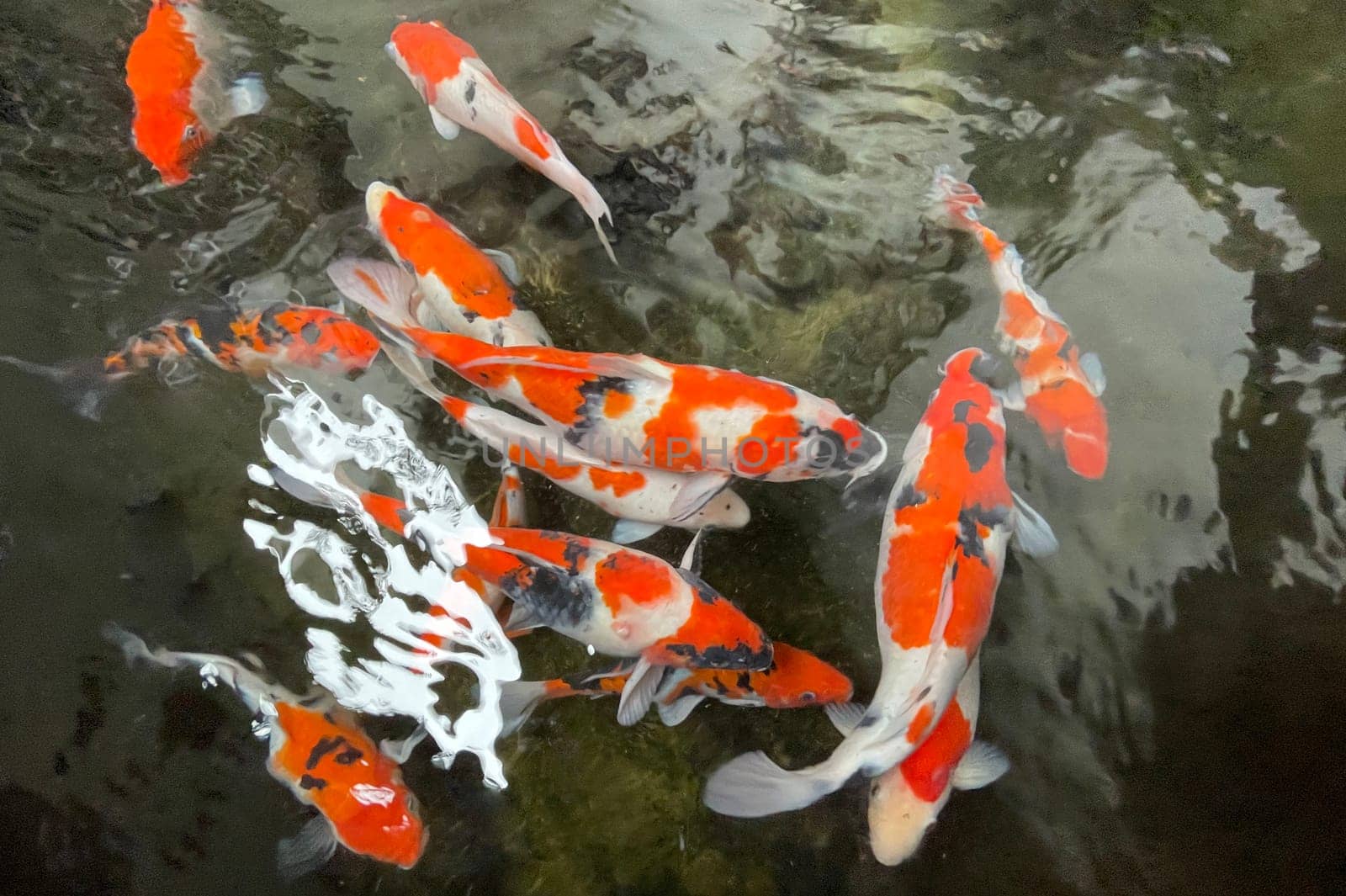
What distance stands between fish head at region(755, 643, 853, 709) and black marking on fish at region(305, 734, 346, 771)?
1.46 m

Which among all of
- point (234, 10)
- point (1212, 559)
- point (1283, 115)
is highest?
point (1283, 115)

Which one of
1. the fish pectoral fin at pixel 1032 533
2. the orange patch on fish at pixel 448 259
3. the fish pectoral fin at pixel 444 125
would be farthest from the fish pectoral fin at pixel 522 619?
the fish pectoral fin at pixel 444 125

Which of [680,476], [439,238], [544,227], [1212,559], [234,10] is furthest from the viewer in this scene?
[234,10]

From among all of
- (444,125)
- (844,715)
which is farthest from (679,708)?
(444,125)

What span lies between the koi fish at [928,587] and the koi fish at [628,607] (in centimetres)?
36

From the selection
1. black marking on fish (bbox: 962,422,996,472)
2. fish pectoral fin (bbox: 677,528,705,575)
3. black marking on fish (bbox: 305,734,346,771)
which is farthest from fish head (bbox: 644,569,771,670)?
black marking on fish (bbox: 305,734,346,771)

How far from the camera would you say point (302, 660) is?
2.76m

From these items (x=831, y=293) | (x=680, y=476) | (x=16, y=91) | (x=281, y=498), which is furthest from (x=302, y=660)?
(x=16, y=91)

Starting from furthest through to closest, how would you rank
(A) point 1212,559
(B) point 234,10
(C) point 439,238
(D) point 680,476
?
(B) point 234,10 → (C) point 439,238 → (D) point 680,476 → (A) point 1212,559

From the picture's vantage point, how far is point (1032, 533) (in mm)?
2502

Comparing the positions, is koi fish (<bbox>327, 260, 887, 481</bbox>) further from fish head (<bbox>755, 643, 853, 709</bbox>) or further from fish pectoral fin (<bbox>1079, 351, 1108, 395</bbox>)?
fish pectoral fin (<bbox>1079, 351, 1108, 395</bbox>)

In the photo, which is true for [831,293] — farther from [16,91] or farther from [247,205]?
[16,91]

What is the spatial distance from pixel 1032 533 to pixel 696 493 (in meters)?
1.14

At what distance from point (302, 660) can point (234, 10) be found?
9.88 ft
